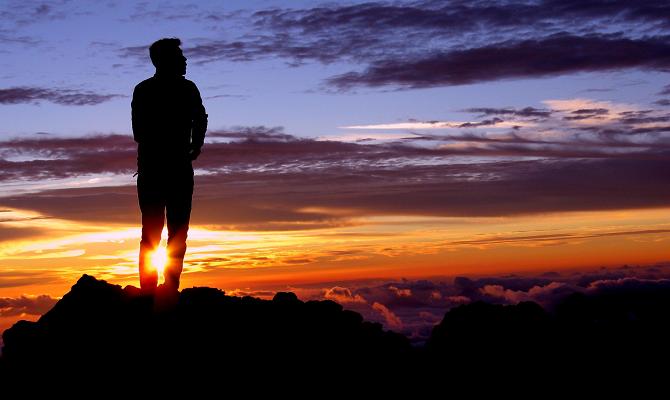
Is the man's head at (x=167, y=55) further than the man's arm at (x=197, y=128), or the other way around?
the man's arm at (x=197, y=128)

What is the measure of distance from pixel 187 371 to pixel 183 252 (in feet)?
7.23

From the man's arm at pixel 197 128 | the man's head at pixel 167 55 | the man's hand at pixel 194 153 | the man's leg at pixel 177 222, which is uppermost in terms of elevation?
the man's head at pixel 167 55

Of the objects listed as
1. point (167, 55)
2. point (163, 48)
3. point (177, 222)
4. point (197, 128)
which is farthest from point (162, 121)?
point (177, 222)

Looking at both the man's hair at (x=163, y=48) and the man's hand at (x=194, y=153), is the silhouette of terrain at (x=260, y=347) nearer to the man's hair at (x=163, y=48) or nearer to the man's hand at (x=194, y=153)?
the man's hand at (x=194, y=153)

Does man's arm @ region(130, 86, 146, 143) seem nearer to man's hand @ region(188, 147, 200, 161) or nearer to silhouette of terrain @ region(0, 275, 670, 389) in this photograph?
man's hand @ region(188, 147, 200, 161)

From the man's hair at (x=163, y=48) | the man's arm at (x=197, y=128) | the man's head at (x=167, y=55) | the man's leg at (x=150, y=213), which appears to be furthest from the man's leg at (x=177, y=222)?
the man's hair at (x=163, y=48)

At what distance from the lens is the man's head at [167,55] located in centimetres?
1480

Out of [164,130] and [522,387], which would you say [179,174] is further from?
[522,387]

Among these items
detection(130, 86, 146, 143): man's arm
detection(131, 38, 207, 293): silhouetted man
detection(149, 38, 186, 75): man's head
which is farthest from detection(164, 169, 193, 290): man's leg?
detection(149, 38, 186, 75): man's head

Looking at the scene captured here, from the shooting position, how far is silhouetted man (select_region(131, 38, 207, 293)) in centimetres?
1477

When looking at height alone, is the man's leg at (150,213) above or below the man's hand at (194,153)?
below

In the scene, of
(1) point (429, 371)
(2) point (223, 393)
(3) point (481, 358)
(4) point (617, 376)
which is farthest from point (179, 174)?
(4) point (617, 376)

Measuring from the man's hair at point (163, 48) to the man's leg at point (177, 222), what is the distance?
212cm

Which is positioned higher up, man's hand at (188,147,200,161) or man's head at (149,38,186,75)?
man's head at (149,38,186,75)
